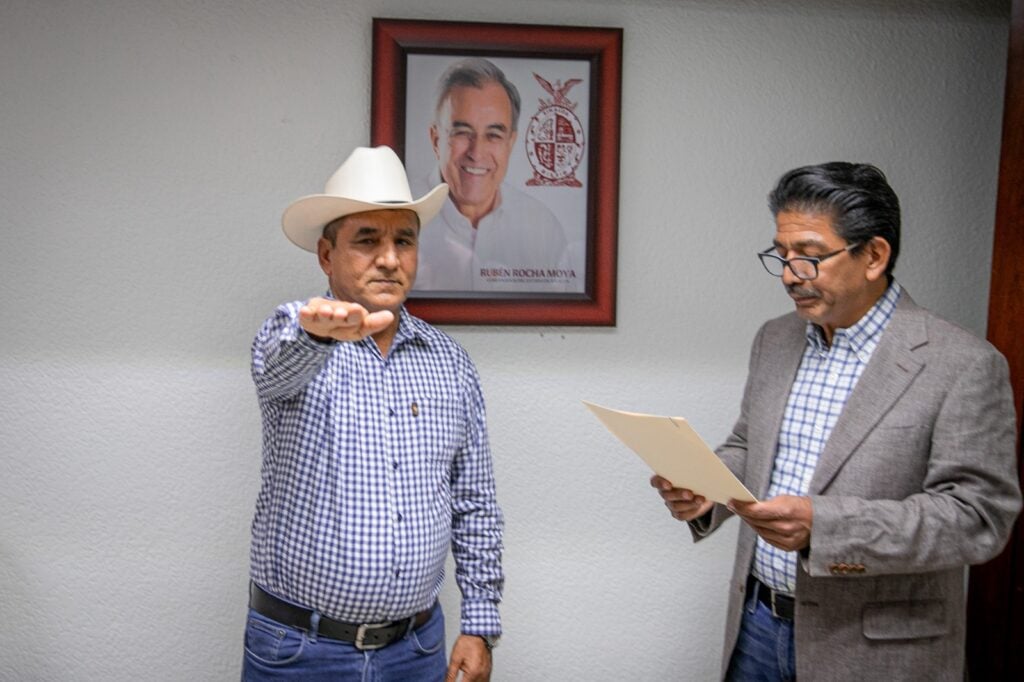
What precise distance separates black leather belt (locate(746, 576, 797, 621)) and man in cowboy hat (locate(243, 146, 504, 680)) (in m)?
0.55

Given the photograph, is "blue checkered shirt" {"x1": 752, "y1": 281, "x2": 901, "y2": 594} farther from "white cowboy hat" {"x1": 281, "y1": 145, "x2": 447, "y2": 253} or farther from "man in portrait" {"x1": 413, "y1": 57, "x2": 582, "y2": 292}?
"white cowboy hat" {"x1": 281, "y1": 145, "x2": 447, "y2": 253}

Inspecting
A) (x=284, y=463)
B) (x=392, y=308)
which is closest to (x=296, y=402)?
(x=284, y=463)

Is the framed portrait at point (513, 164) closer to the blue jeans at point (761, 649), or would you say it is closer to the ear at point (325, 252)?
the ear at point (325, 252)

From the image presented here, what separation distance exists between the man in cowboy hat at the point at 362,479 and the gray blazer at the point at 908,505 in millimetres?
713

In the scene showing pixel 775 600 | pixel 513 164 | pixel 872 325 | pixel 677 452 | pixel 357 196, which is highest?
pixel 513 164

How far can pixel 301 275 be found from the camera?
2.42m

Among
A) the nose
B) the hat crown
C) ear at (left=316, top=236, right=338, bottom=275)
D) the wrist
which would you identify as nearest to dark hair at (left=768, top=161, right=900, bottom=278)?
the nose

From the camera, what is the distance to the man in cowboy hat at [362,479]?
5.82 feet


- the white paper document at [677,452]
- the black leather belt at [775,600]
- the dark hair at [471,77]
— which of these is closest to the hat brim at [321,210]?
the dark hair at [471,77]

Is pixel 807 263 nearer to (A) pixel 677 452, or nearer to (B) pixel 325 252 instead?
(A) pixel 677 452

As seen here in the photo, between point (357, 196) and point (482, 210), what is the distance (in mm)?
626

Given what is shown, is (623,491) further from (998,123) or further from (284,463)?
(998,123)

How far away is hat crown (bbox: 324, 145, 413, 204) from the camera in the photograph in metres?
1.88

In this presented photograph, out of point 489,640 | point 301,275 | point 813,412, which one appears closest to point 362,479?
point 489,640
